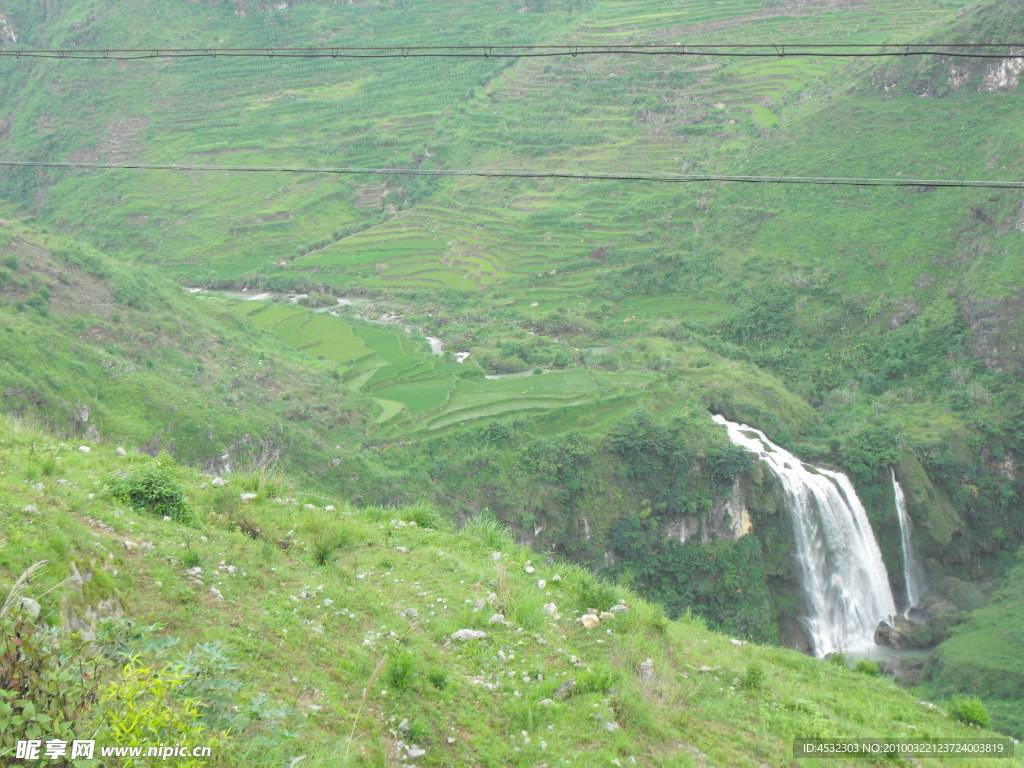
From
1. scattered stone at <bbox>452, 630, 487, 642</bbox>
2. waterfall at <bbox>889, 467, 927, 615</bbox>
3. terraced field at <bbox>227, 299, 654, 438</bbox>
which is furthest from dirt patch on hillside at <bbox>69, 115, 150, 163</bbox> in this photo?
scattered stone at <bbox>452, 630, 487, 642</bbox>

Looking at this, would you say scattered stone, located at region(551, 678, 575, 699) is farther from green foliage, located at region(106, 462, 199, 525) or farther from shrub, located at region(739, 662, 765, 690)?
green foliage, located at region(106, 462, 199, 525)

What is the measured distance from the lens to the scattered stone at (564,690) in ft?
21.1

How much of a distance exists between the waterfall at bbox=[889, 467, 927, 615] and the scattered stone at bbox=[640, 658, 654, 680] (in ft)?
82.9

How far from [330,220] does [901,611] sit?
1692 inches

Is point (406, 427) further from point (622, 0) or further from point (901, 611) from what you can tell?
point (622, 0)

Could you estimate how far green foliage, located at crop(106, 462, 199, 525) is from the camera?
747cm

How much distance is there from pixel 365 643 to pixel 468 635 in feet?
3.22

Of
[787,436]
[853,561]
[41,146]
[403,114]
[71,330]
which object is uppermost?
[403,114]

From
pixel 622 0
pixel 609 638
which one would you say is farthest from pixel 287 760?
pixel 622 0

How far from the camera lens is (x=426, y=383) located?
31375 millimetres

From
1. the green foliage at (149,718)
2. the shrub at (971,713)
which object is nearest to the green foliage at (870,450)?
the shrub at (971,713)

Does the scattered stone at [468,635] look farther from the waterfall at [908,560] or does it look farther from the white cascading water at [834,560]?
the waterfall at [908,560]

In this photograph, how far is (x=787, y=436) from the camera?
31734 millimetres

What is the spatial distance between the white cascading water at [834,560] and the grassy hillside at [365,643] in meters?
18.7
